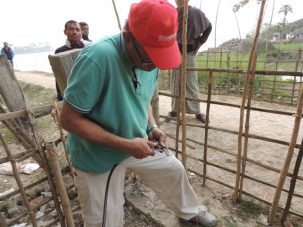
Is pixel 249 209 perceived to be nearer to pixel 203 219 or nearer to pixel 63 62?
pixel 203 219

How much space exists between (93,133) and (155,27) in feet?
2.08

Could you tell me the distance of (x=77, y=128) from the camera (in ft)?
4.86

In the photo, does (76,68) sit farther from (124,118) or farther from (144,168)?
(144,168)

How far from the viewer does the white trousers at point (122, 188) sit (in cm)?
178

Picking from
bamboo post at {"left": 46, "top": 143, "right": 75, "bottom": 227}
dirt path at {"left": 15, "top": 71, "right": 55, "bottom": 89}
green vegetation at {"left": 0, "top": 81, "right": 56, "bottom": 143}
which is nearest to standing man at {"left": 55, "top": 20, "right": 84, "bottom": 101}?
bamboo post at {"left": 46, "top": 143, "right": 75, "bottom": 227}

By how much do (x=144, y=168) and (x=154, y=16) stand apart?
1078mm

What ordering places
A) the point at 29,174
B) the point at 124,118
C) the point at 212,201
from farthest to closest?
1. the point at 29,174
2. the point at 212,201
3. the point at 124,118

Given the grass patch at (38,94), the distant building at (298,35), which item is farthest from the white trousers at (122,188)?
the distant building at (298,35)

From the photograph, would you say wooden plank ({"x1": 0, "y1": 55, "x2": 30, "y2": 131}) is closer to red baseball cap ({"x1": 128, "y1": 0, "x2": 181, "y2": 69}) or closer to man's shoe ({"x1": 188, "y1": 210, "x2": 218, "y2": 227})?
red baseball cap ({"x1": 128, "y1": 0, "x2": 181, "y2": 69})

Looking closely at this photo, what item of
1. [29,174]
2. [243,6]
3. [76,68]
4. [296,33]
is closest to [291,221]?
[76,68]

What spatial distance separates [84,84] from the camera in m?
1.37

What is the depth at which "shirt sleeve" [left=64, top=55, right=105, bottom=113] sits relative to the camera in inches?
53.7

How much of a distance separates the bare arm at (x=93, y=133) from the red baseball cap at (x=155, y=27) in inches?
18.3

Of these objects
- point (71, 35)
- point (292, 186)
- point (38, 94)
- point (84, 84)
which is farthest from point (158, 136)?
point (38, 94)
